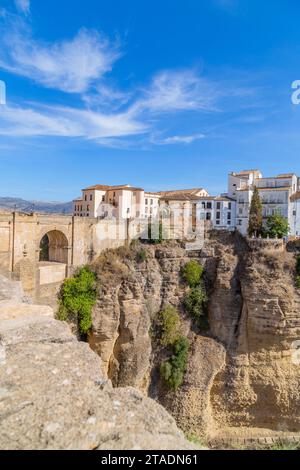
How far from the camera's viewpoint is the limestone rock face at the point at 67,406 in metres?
3.09

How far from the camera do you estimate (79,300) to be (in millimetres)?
18031

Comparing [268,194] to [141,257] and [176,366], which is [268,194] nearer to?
[141,257]

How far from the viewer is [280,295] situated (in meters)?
18.8

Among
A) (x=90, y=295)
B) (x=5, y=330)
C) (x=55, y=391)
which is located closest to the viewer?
(x=55, y=391)

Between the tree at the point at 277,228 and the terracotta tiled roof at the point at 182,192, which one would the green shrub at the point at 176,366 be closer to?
the tree at the point at 277,228

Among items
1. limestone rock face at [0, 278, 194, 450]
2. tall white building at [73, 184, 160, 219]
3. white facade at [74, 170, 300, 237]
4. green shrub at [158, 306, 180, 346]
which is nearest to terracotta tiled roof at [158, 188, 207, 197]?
white facade at [74, 170, 300, 237]

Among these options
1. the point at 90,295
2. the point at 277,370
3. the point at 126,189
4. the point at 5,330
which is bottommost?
the point at 277,370

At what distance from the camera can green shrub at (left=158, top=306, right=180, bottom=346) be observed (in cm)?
1983

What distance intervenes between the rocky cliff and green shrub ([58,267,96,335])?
1.58 ft

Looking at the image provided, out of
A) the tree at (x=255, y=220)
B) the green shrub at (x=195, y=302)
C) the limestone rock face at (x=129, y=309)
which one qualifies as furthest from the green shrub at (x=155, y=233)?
the tree at (x=255, y=220)

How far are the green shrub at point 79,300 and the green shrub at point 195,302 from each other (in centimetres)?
617

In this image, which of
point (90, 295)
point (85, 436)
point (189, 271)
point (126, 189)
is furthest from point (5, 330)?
point (126, 189)
